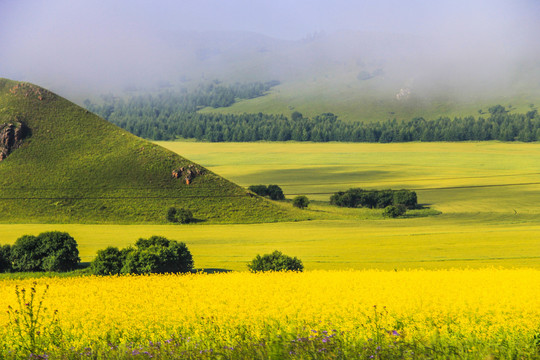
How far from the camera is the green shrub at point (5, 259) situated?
50.5 meters

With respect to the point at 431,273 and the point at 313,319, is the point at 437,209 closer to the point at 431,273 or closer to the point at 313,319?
the point at 431,273

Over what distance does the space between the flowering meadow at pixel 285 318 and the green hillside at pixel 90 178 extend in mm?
63098

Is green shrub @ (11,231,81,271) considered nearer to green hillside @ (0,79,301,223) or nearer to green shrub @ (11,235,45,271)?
green shrub @ (11,235,45,271)

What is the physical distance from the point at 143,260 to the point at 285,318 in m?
23.5

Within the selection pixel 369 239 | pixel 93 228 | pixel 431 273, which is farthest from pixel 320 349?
pixel 93 228

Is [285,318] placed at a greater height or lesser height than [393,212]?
greater

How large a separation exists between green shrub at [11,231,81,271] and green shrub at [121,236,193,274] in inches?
279

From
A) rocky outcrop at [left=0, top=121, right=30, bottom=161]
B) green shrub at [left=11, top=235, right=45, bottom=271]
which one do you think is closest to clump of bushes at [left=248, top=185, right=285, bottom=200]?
rocky outcrop at [left=0, top=121, right=30, bottom=161]

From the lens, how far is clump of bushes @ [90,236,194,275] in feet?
137

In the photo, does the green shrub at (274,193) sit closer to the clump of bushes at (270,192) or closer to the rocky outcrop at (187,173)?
the clump of bushes at (270,192)

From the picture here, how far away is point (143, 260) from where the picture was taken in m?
42.0

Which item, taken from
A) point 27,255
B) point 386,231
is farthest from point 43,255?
point 386,231

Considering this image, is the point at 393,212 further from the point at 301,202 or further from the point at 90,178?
the point at 90,178

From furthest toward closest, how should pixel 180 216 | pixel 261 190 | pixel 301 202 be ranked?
1. pixel 261 190
2. pixel 301 202
3. pixel 180 216
